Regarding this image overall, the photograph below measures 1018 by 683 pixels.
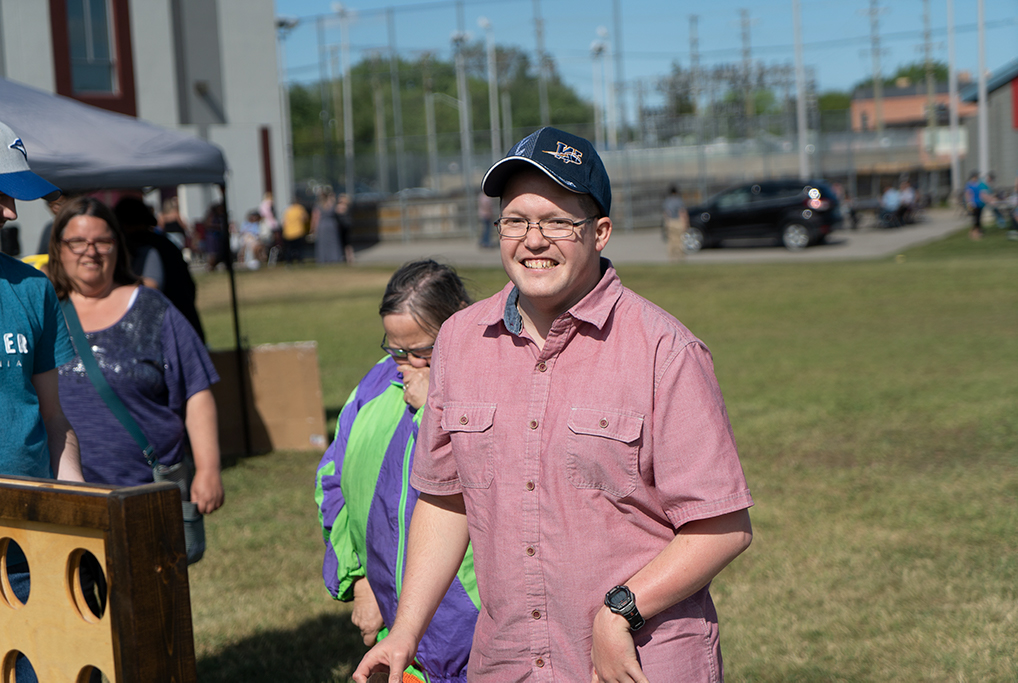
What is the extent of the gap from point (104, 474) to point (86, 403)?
285mm

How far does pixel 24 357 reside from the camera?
2584 millimetres

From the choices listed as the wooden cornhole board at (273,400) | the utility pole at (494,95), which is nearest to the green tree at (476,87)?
the utility pole at (494,95)

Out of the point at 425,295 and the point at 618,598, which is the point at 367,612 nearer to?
the point at 425,295

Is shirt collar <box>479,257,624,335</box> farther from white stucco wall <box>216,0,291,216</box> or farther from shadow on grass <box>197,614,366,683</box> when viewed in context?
white stucco wall <box>216,0,291,216</box>

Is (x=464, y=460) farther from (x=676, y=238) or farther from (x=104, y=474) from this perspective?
(x=676, y=238)

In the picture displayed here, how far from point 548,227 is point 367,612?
1.45m

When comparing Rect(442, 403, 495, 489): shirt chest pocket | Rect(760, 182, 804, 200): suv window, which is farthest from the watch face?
Rect(760, 182, 804, 200): suv window

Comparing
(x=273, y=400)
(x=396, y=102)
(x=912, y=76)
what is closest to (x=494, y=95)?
(x=396, y=102)

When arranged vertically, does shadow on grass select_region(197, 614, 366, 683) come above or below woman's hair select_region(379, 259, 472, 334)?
below

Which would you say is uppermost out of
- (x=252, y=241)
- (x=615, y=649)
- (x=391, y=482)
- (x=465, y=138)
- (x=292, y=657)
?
(x=465, y=138)

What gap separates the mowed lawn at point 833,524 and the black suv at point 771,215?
42.8 feet

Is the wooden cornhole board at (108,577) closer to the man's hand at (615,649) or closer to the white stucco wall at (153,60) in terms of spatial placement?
the man's hand at (615,649)

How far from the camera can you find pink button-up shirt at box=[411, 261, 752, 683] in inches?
77.6

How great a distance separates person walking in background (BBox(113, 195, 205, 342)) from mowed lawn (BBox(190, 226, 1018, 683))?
4.99ft
